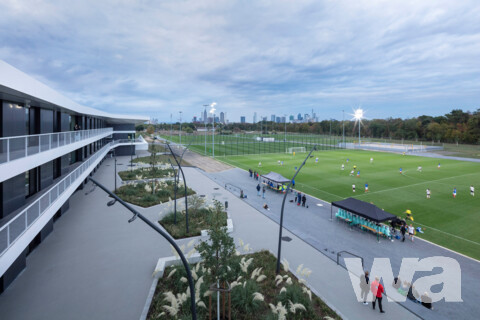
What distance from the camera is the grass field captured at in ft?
58.5

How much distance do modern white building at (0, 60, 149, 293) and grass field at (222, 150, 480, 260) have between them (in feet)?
69.8

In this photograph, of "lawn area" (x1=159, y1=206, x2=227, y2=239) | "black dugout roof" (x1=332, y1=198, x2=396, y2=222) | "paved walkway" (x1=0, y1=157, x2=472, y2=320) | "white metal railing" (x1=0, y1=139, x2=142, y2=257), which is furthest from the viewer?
"lawn area" (x1=159, y1=206, x2=227, y2=239)

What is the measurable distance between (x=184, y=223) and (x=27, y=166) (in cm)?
1023

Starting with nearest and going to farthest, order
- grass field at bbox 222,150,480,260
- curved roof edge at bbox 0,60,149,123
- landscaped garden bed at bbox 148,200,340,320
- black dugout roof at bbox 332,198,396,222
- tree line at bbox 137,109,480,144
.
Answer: curved roof edge at bbox 0,60,149,123 → landscaped garden bed at bbox 148,200,340,320 → black dugout roof at bbox 332,198,396,222 → grass field at bbox 222,150,480,260 → tree line at bbox 137,109,480,144

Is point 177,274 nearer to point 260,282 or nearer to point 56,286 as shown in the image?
point 260,282

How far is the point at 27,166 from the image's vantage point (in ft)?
35.6

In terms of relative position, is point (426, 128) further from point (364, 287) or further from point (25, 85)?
point (25, 85)

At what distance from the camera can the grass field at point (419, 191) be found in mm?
17844

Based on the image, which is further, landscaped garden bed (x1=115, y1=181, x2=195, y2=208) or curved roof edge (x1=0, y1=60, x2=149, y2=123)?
landscaped garden bed (x1=115, y1=181, x2=195, y2=208)

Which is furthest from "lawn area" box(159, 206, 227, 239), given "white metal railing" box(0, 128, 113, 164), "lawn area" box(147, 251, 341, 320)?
"white metal railing" box(0, 128, 113, 164)

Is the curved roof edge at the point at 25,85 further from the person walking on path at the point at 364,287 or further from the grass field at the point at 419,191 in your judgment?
the grass field at the point at 419,191

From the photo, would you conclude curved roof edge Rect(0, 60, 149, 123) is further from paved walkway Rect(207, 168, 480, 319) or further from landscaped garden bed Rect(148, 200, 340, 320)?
paved walkway Rect(207, 168, 480, 319)

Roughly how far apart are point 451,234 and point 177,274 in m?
17.7

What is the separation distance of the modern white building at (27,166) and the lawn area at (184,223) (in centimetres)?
637
